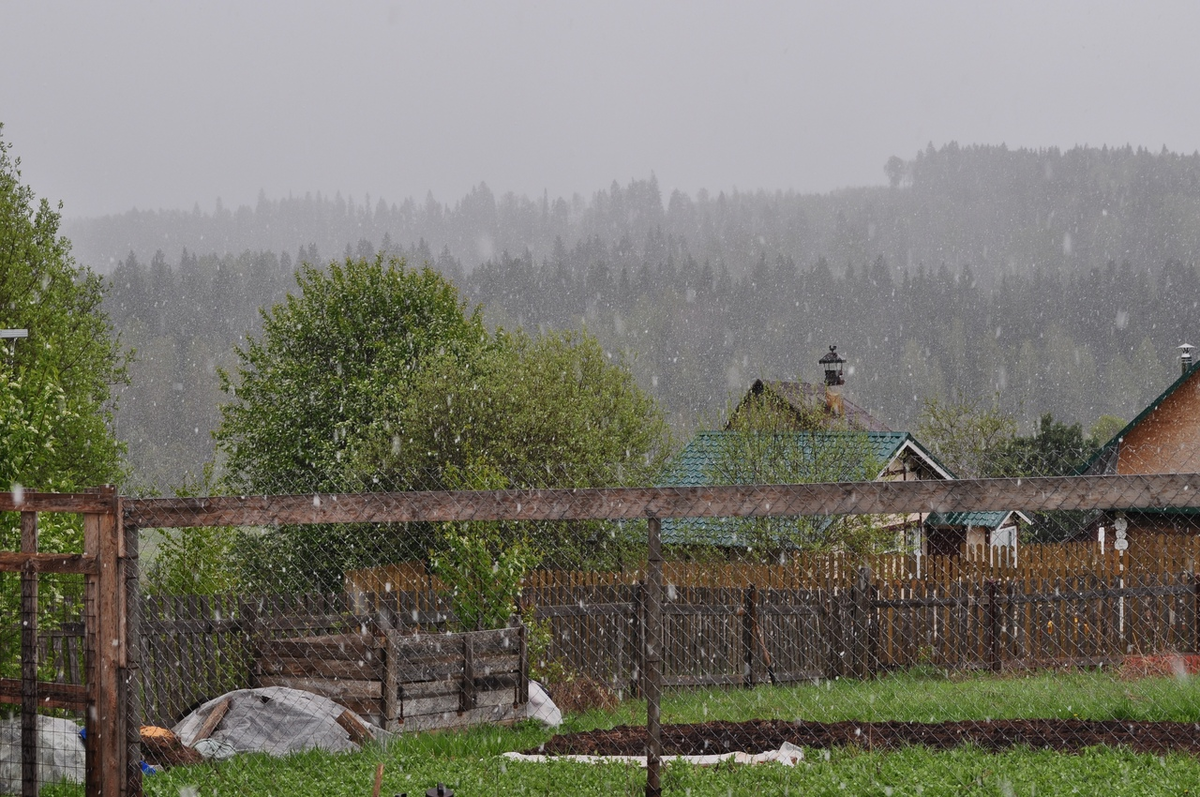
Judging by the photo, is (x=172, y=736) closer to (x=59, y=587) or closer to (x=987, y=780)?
(x=59, y=587)

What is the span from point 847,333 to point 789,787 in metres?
130

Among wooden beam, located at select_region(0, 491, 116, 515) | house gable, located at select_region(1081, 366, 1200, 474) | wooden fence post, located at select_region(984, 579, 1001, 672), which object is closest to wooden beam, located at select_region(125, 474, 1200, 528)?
wooden beam, located at select_region(0, 491, 116, 515)

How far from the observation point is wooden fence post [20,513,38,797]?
6719mm

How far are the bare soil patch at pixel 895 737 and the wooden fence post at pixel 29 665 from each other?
3738 mm

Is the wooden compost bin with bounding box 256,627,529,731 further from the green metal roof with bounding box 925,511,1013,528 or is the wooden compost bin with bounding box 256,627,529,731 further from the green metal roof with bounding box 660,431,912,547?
the green metal roof with bounding box 925,511,1013,528

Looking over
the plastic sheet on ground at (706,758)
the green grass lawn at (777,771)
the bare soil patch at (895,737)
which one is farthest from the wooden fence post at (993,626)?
the plastic sheet on ground at (706,758)

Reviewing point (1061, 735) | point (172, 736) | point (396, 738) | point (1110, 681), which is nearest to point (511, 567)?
point (396, 738)

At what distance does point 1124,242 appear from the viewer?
194m

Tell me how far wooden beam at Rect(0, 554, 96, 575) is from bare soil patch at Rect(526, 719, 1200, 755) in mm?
3958

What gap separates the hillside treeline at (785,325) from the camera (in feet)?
337

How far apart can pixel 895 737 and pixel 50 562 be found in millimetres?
6450

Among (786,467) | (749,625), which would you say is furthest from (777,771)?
(786,467)

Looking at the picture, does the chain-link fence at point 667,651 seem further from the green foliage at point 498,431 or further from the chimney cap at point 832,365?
the chimney cap at point 832,365

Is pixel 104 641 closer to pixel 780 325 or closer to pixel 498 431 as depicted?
pixel 498 431
